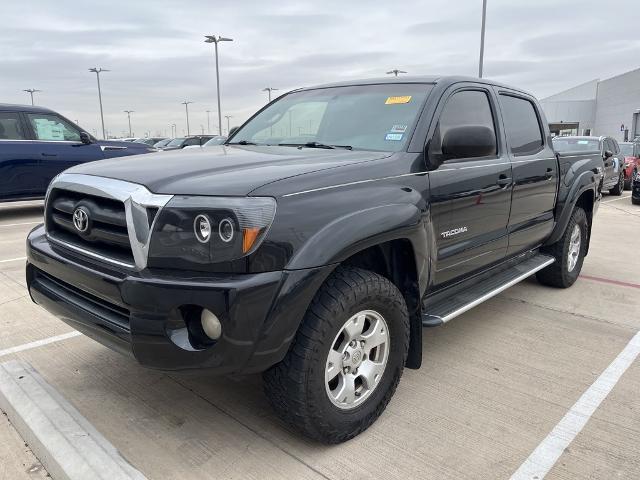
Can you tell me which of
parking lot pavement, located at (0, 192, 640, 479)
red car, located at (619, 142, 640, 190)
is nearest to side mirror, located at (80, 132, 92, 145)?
parking lot pavement, located at (0, 192, 640, 479)

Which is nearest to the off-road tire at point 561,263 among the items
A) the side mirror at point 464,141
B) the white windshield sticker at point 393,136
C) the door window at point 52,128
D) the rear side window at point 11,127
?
the side mirror at point 464,141

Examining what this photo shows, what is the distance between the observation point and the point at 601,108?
56812 millimetres

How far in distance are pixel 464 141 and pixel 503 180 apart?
3.00 feet

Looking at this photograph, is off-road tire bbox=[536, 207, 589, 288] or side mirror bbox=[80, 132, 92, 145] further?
side mirror bbox=[80, 132, 92, 145]

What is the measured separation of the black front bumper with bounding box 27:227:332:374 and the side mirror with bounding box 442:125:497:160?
1.20m

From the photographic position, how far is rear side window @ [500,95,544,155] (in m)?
4.08

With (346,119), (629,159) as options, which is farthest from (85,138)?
(629,159)

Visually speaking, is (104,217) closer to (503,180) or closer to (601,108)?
(503,180)

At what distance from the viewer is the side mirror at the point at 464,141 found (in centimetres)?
296

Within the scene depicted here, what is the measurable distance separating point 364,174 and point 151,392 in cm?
174

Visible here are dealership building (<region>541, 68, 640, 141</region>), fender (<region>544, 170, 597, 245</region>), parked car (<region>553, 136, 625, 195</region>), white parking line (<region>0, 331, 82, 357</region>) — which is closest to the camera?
white parking line (<region>0, 331, 82, 357</region>)

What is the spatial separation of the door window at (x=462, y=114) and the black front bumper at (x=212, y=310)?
128 cm

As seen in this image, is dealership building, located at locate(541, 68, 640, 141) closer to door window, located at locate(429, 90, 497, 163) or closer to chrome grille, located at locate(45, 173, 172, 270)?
door window, located at locate(429, 90, 497, 163)

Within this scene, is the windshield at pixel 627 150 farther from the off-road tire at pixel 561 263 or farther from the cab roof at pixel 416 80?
the cab roof at pixel 416 80
